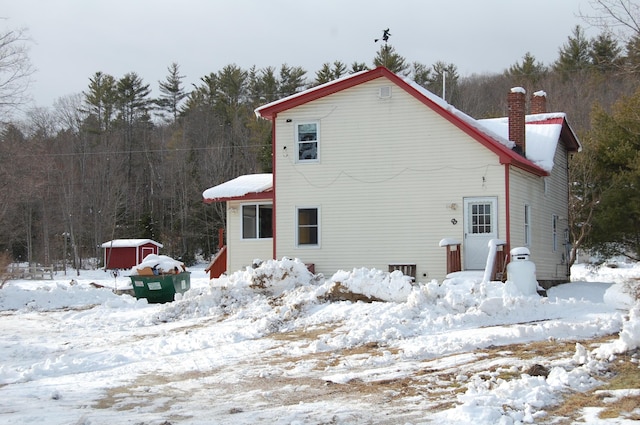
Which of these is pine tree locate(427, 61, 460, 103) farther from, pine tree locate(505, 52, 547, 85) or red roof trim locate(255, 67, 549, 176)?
red roof trim locate(255, 67, 549, 176)

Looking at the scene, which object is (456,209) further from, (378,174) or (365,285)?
(365,285)

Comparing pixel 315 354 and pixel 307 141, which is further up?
pixel 307 141

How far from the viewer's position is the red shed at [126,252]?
5281 centimetres

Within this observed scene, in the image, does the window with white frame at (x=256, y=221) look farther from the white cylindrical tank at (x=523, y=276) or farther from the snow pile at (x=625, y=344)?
the snow pile at (x=625, y=344)

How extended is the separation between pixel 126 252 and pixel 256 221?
3050cm

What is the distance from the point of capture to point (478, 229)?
21.1 metres

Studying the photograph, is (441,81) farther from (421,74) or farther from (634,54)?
(634,54)

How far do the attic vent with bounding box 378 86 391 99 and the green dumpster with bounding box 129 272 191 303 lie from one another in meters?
9.05

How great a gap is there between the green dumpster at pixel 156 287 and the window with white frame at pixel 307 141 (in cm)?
598

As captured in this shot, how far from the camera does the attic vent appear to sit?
72.3 ft

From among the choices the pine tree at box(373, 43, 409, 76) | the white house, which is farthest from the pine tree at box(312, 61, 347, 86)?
the white house

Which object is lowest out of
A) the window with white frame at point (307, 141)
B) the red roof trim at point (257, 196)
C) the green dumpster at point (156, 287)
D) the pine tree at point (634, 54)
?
the green dumpster at point (156, 287)

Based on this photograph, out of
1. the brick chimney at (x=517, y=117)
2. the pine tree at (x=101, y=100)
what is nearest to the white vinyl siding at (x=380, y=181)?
the brick chimney at (x=517, y=117)

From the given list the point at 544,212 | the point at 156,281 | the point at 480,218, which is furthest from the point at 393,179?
the point at 156,281
